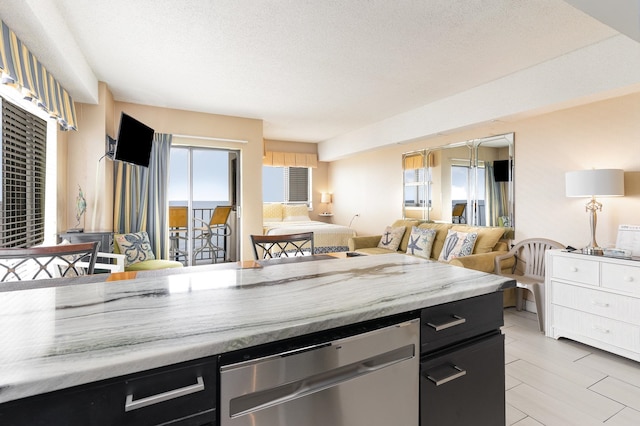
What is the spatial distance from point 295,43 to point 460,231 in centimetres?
312

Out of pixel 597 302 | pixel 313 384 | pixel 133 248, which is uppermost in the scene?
pixel 133 248

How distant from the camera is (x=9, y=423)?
2.02ft

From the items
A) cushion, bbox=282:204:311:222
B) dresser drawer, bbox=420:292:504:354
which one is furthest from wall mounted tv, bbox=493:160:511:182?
cushion, bbox=282:204:311:222

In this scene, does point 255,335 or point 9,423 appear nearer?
point 9,423

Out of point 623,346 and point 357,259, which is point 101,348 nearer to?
point 357,259

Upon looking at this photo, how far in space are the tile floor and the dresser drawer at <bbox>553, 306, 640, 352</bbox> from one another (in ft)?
0.43

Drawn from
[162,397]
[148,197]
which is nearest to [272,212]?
[148,197]

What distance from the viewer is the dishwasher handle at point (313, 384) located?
0.83 meters

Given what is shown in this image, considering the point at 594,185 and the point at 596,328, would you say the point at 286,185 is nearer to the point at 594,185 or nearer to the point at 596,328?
the point at 594,185

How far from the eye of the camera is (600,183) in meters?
2.79

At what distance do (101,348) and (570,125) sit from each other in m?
4.24

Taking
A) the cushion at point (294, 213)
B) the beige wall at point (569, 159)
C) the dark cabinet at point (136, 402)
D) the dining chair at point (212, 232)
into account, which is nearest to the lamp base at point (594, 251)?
the beige wall at point (569, 159)

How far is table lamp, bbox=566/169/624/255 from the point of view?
109 inches

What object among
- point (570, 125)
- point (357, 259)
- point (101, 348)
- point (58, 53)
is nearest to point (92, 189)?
point (58, 53)
